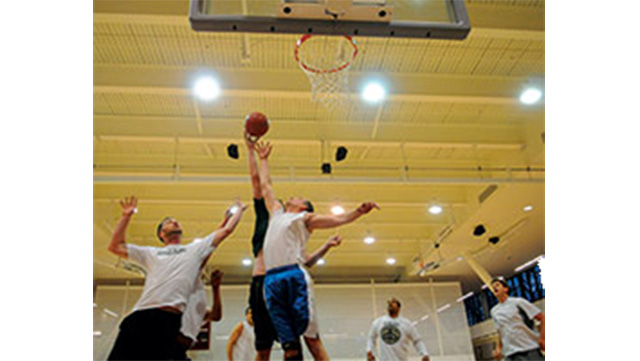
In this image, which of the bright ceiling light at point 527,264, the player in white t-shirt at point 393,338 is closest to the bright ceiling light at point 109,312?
the player in white t-shirt at point 393,338

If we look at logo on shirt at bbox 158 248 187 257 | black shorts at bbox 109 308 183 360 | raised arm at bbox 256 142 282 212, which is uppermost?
raised arm at bbox 256 142 282 212

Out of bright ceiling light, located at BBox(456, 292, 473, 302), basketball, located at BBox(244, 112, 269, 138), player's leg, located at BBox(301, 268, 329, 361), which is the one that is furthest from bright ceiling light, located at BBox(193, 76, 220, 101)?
bright ceiling light, located at BBox(456, 292, 473, 302)

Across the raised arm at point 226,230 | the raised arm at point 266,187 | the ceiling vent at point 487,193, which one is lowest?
the raised arm at point 226,230

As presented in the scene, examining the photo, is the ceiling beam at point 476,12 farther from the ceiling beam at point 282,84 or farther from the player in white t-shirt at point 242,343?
the player in white t-shirt at point 242,343

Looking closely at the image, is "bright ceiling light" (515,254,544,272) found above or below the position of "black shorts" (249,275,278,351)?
above

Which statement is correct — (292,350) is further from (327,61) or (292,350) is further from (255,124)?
(327,61)

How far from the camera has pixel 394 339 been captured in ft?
21.1

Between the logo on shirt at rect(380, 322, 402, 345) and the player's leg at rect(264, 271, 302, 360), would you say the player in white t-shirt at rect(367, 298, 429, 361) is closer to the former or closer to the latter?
the logo on shirt at rect(380, 322, 402, 345)

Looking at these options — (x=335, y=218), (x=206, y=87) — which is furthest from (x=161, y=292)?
(x=206, y=87)

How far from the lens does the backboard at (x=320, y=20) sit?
354 cm

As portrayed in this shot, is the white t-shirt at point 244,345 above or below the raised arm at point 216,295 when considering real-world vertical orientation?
below

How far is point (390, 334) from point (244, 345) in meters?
2.15

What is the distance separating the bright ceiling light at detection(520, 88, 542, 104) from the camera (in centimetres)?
687

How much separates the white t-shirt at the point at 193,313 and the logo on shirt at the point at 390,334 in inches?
153
